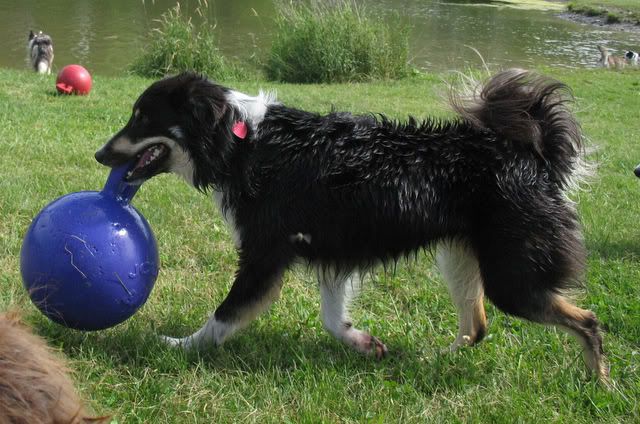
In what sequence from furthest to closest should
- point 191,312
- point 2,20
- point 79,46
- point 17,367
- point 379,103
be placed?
point 2,20 < point 79,46 < point 379,103 < point 191,312 < point 17,367

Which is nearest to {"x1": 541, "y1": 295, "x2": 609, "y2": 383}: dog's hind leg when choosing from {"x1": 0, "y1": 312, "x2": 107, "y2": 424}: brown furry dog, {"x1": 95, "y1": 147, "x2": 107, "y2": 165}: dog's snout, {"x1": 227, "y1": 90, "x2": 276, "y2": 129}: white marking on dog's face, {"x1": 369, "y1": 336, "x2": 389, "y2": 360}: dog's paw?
{"x1": 369, "y1": 336, "x2": 389, "y2": 360}: dog's paw

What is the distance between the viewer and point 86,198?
3.58 meters

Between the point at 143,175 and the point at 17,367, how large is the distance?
2.50 m

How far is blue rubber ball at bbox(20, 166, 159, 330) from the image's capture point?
3.38m

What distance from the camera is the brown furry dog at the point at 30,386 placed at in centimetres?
133

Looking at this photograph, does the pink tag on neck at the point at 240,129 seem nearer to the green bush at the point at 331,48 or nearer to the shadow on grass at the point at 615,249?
the shadow on grass at the point at 615,249

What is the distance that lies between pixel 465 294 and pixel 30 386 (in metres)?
2.92

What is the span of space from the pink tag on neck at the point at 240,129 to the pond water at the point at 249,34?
43.3ft

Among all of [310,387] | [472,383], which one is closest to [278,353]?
[310,387]

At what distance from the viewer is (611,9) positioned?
3906cm

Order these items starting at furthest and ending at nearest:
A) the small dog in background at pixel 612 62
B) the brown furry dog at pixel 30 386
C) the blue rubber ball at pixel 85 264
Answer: the small dog in background at pixel 612 62 → the blue rubber ball at pixel 85 264 → the brown furry dog at pixel 30 386

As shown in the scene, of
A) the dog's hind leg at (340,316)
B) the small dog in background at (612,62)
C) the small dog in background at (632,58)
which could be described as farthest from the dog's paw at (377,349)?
the small dog in background at (632,58)

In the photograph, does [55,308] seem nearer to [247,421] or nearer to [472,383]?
[247,421]

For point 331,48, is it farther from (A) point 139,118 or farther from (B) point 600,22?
(B) point 600,22
